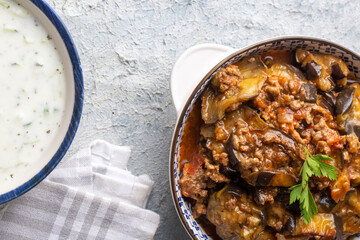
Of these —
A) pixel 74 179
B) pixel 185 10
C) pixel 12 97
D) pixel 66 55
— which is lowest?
pixel 74 179

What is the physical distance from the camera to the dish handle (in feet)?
8.99

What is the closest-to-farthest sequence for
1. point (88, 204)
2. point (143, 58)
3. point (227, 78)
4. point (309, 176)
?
1. point (309, 176)
2. point (227, 78)
3. point (88, 204)
4. point (143, 58)

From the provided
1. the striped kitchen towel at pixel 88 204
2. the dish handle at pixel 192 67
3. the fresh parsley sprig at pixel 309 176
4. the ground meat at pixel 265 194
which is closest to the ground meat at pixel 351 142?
the fresh parsley sprig at pixel 309 176

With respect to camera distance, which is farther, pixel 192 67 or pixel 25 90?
pixel 192 67

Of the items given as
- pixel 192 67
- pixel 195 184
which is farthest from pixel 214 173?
pixel 192 67

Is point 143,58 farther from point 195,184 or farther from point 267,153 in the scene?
point 267,153

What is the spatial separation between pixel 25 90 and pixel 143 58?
926 millimetres

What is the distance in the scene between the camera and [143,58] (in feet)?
10.4

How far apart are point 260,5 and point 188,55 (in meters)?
0.82

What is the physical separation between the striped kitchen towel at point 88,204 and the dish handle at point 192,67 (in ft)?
2.07

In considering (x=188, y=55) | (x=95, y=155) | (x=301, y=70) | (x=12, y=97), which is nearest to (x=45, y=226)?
(x=95, y=155)

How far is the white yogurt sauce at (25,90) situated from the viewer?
96.7 inches

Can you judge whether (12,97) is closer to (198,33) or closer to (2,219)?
(2,219)

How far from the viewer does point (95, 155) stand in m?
3.13
